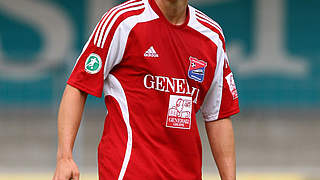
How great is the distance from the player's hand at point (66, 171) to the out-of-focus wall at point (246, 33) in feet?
31.9

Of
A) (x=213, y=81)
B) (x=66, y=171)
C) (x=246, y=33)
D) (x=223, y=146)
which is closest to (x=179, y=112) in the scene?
(x=213, y=81)

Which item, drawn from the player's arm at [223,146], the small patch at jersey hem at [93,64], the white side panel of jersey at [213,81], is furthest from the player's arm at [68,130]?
the player's arm at [223,146]

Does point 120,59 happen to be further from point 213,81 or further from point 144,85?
point 213,81

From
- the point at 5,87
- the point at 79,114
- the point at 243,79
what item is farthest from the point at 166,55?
the point at 243,79

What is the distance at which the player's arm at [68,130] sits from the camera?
10.2 ft

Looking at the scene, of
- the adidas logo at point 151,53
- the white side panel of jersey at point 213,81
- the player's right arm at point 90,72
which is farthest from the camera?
the white side panel of jersey at point 213,81

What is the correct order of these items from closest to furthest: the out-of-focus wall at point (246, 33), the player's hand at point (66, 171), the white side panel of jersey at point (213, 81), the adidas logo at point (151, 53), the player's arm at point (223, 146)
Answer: the player's hand at point (66, 171) → the adidas logo at point (151, 53) → the white side panel of jersey at point (213, 81) → the player's arm at point (223, 146) → the out-of-focus wall at point (246, 33)

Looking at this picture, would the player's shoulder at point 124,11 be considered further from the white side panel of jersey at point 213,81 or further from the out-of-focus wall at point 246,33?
the out-of-focus wall at point 246,33

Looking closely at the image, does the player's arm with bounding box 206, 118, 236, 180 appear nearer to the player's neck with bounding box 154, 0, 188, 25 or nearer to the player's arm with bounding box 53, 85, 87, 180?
the player's neck with bounding box 154, 0, 188, 25

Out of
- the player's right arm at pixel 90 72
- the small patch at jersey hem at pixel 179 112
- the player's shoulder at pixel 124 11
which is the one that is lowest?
the small patch at jersey hem at pixel 179 112

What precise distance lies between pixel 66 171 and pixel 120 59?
0.57m

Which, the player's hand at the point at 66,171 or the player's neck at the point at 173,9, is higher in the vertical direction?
the player's neck at the point at 173,9

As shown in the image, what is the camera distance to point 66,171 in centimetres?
308

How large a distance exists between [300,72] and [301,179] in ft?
18.3
